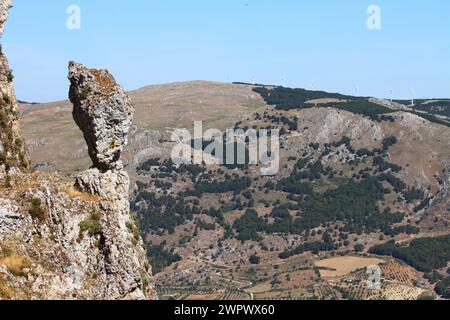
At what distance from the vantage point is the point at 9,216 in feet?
122

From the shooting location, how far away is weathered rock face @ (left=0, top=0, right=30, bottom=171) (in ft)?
162

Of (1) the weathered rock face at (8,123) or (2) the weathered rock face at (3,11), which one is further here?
(2) the weathered rock face at (3,11)

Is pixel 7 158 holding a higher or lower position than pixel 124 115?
lower

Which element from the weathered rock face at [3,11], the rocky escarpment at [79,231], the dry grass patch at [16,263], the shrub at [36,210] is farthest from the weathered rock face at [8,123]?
the dry grass patch at [16,263]

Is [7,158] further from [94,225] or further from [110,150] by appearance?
[94,225]

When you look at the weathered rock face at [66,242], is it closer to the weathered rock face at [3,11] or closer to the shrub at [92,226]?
the shrub at [92,226]

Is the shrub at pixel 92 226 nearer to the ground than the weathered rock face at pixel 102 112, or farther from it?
nearer to the ground

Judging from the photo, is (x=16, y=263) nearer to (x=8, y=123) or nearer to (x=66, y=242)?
(x=66, y=242)

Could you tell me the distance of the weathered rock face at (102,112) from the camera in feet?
150

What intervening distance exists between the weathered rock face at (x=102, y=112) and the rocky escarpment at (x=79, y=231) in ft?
0.22

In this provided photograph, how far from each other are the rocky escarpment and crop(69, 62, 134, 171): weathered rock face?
7cm
